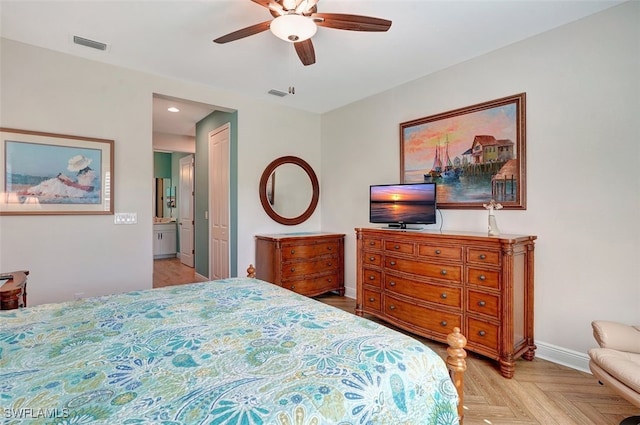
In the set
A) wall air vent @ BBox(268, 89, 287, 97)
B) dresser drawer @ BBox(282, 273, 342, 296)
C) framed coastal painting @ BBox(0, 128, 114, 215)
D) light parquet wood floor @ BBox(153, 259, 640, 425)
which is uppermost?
wall air vent @ BBox(268, 89, 287, 97)

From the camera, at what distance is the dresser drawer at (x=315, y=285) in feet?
13.1

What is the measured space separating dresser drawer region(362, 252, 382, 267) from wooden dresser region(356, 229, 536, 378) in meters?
0.05

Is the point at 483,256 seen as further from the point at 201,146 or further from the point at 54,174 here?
the point at 201,146

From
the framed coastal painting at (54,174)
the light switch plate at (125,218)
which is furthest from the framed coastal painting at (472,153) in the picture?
the framed coastal painting at (54,174)

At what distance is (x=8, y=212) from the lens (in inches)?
107

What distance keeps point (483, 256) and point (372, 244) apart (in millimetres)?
1170

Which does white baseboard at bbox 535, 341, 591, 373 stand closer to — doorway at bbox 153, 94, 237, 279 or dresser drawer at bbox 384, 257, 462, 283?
dresser drawer at bbox 384, 257, 462, 283

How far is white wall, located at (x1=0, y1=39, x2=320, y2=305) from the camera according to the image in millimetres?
2770

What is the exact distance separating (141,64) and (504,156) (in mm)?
3724

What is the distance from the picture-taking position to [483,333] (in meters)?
2.49

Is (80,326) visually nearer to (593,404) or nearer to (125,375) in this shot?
(125,375)

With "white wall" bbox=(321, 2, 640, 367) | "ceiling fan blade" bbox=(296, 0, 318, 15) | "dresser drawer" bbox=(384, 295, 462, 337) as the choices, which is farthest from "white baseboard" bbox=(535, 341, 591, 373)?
"ceiling fan blade" bbox=(296, 0, 318, 15)

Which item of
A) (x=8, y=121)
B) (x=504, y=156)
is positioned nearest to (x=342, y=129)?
(x=504, y=156)

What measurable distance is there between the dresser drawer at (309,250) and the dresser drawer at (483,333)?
6.98 feet
